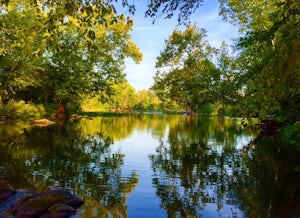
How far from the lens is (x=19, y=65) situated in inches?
1820

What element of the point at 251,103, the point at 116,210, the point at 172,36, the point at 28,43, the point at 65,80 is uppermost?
the point at 172,36

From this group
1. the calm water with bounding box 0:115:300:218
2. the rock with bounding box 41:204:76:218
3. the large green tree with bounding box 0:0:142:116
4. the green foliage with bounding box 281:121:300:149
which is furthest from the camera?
the large green tree with bounding box 0:0:142:116

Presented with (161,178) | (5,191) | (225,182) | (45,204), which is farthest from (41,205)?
(225,182)

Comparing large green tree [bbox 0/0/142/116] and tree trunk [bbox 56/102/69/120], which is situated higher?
large green tree [bbox 0/0/142/116]

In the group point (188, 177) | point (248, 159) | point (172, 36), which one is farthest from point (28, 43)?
point (172, 36)

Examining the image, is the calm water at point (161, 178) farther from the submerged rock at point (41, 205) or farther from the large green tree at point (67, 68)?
the large green tree at point (67, 68)

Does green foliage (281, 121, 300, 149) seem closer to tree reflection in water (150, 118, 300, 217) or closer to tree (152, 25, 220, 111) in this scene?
tree reflection in water (150, 118, 300, 217)

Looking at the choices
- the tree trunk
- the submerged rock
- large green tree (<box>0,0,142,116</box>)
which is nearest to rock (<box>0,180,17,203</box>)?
the submerged rock

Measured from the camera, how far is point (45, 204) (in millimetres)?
9703

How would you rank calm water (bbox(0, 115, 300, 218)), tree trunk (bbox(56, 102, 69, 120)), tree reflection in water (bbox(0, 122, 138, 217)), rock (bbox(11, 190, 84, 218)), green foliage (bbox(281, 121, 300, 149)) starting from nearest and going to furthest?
1. rock (bbox(11, 190, 84, 218))
2. calm water (bbox(0, 115, 300, 218))
3. tree reflection in water (bbox(0, 122, 138, 217))
4. green foliage (bbox(281, 121, 300, 149))
5. tree trunk (bbox(56, 102, 69, 120))

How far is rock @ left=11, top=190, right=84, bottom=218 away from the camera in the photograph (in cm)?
930

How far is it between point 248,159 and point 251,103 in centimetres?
1134

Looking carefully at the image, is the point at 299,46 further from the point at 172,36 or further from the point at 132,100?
the point at 132,100

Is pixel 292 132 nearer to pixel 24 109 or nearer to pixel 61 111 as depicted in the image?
pixel 24 109
